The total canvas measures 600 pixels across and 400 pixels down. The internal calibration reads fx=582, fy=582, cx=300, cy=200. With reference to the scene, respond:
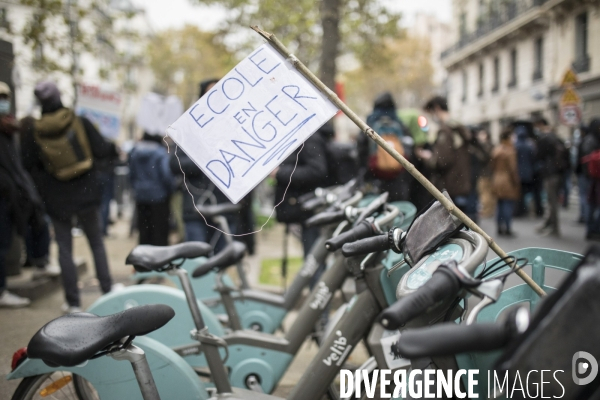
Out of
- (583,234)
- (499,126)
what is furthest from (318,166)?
(499,126)

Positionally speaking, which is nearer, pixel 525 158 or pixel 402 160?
pixel 402 160

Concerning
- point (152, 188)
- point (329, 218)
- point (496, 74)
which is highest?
point (496, 74)

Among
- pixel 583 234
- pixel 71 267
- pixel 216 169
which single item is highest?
pixel 216 169

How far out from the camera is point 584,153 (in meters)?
9.89

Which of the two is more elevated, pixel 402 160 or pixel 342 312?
pixel 402 160

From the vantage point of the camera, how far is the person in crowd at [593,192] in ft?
29.1

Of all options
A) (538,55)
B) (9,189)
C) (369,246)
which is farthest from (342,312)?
(538,55)

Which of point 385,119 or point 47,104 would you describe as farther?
point 385,119

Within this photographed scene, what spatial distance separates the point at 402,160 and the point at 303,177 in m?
2.87

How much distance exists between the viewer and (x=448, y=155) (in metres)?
5.70

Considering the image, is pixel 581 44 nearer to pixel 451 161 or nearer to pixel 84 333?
pixel 451 161

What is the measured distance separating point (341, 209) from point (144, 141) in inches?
152

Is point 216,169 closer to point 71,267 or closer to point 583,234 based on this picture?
point 71,267

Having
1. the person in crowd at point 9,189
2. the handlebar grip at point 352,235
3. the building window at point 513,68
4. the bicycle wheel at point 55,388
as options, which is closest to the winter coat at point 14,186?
the person in crowd at point 9,189
